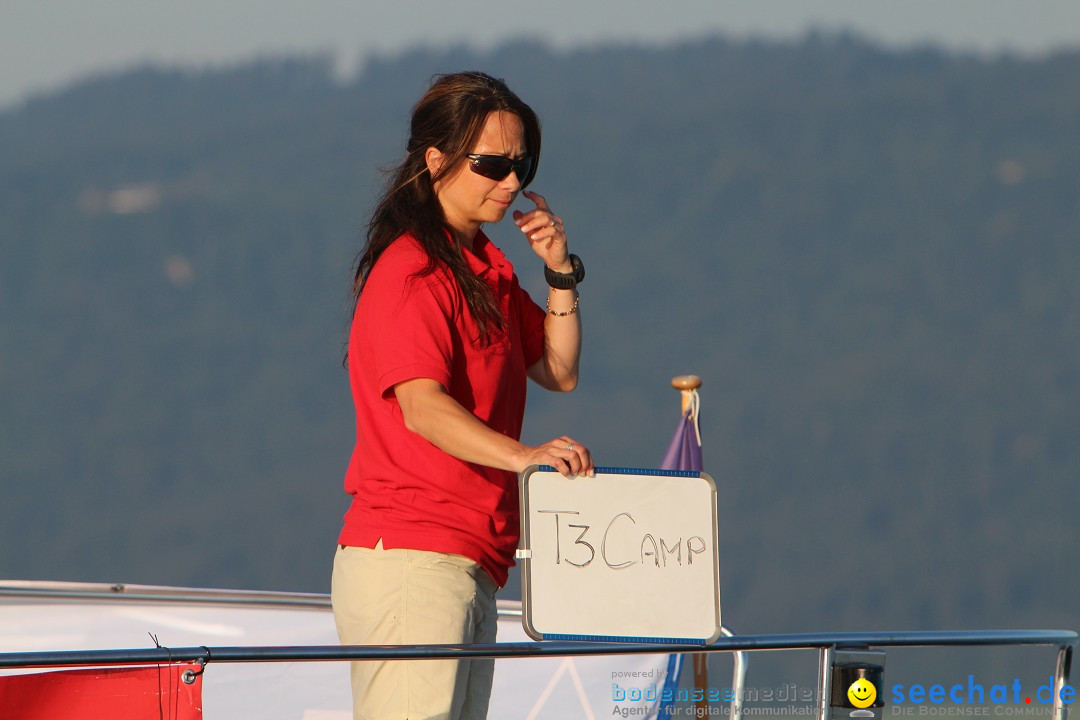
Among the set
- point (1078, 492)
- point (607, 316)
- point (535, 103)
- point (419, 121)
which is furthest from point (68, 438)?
point (419, 121)

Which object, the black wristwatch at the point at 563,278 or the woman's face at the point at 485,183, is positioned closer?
the woman's face at the point at 485,183

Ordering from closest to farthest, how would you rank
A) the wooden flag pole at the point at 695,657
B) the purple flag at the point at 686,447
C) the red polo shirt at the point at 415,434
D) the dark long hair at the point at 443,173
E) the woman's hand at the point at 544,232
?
the red polo shirt at the point at 415,434
the dark long hair at the point at 443,173
the woman's hand at the point at 544,232
the wooden flag pole at the point at 695,657
the purple flag at the point at 686,447

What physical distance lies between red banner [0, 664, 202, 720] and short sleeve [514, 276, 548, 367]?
90 cm

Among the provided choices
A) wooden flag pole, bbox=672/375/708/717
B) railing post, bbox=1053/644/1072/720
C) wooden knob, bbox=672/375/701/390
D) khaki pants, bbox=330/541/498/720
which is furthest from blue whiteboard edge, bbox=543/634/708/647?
wooden knob, bbox=672/375/701/390

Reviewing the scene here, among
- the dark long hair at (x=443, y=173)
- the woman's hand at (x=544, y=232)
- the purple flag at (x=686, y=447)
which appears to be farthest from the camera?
the purple flag at (x=686, y=447)

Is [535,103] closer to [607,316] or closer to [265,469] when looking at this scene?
[607,316]

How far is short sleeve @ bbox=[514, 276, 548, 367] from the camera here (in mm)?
2924

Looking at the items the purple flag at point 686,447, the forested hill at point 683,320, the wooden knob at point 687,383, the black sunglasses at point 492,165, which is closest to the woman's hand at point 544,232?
the black sunglasses at point 492,165

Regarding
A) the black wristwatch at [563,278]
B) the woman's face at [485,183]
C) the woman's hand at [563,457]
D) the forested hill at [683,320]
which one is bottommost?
the woman's hand at [563,457]

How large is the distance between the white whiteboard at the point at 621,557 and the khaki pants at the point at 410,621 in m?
0.12

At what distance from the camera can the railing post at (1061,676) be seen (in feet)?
10.5

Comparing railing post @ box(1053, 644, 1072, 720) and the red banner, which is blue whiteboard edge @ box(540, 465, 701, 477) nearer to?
the red banner

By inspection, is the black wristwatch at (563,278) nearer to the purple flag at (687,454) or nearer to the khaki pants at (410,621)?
the khaki pants at (410,621)

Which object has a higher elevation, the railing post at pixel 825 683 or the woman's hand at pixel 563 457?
the woman's hand at pixel 563 457
